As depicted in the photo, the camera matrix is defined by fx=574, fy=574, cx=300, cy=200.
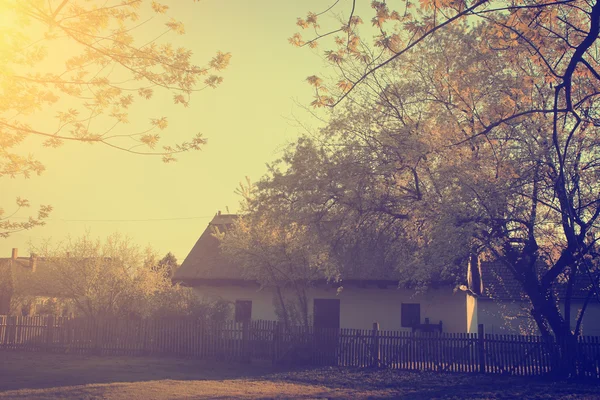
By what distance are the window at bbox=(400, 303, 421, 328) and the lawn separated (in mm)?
7653

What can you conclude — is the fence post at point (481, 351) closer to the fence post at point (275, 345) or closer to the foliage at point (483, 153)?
the foliage at point (483, 153)

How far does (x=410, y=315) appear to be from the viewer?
2612 centimetres

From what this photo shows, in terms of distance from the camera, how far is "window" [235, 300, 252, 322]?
29.0 meters

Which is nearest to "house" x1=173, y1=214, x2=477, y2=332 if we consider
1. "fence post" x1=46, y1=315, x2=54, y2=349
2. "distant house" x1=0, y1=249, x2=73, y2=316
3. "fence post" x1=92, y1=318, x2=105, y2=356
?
"fence post" x1=92, y1=318, x2=105, y2=356

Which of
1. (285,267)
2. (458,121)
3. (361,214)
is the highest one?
(458,121)

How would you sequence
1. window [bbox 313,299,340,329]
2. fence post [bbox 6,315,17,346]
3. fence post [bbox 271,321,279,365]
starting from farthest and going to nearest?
window [bbox 313,299,340,329] → fence post [bbox 6,315,17,346] → fence post [bbox 271,321,279,365]

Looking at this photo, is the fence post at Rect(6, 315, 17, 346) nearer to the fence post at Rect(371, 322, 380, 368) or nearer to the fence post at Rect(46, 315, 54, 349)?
the fence post at Rect(46, 315, 54, 349)

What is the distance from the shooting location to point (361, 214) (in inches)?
686

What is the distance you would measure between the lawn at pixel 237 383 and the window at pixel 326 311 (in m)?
7.70

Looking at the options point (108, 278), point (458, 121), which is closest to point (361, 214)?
point (458, 121)

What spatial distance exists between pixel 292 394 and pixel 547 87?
36.1 ft

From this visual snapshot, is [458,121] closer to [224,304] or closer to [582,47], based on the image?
[582,47]

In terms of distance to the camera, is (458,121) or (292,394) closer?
(292,394)

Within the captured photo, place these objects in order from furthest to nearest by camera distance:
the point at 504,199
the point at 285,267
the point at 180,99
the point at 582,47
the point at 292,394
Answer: the point at 285,267
the point at 504,199
the point at 292,394
the point at 180,99
the point at 582,47
